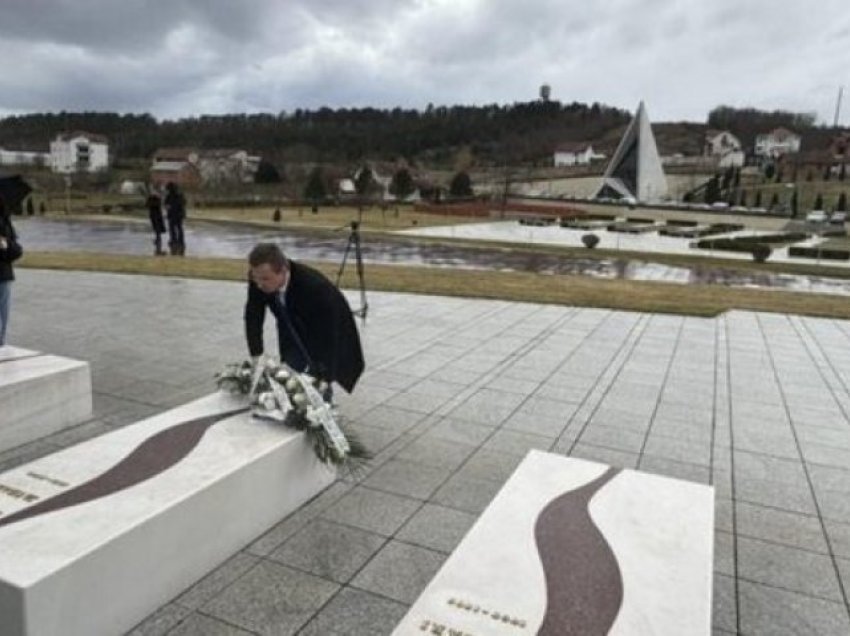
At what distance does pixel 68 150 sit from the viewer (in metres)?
108

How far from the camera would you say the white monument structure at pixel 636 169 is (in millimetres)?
69812

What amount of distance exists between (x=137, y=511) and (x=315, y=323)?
1.65 m

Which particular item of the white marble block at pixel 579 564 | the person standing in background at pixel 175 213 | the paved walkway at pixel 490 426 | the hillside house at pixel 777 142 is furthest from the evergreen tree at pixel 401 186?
the hillside house at pixel 777 142

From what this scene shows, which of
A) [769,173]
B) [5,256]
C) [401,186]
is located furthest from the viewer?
[769,173]

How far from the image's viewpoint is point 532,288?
45.3 feet

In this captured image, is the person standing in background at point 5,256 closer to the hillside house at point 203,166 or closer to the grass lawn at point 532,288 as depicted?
the grass lawn at point 532,288

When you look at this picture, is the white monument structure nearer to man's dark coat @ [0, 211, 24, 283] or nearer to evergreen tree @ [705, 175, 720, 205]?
evergreen tree @ [705, 175, 720, 205]

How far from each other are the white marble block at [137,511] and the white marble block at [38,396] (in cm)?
Answer: 141

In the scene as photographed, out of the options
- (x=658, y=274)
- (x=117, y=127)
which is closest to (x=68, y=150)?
(x=117, y=127)

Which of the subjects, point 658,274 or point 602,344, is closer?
point 602,344

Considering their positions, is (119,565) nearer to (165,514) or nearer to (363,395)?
(165,514)

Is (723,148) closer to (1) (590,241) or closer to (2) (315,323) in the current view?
(1) (590,241)

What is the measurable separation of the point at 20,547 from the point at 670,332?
898 centimetres

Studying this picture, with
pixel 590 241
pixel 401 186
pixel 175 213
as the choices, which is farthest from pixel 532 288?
pixel 401 186
